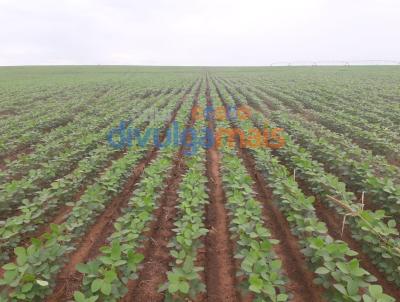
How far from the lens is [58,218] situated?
16.4ft

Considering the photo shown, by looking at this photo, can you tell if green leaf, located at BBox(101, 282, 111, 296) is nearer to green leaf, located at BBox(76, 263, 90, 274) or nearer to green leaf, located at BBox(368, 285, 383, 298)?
green leaf, located at BBox(76, 263, 90, 274)

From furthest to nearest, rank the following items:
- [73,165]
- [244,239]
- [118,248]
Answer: [73,165] → [244,239] → [118,248]

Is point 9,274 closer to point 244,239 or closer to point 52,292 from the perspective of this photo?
point 52,292

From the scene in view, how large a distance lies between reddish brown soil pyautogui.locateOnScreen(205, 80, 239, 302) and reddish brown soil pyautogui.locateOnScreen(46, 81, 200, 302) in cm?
143

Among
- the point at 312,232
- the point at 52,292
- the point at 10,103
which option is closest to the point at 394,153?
the point at 312,232

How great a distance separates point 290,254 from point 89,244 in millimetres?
2637

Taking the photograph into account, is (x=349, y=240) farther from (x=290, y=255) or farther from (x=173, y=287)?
(x=173, y=287)

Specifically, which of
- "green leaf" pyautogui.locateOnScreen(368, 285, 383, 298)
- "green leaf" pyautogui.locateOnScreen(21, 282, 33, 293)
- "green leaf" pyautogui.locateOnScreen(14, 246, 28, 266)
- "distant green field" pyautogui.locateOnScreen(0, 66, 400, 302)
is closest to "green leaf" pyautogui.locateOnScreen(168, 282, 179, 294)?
"distant green field" pyautogui.locateOnScreen(0, 66, 400, 302)

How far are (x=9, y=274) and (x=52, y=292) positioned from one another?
0.56m

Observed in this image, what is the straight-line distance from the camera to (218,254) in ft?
13.6

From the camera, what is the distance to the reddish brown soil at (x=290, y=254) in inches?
136

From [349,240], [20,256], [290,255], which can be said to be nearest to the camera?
[20,256]

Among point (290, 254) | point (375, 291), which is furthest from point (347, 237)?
point (375, 291)

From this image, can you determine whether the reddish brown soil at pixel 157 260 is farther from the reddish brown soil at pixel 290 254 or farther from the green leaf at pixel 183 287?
the reddish brown soil at pixel 290 254
